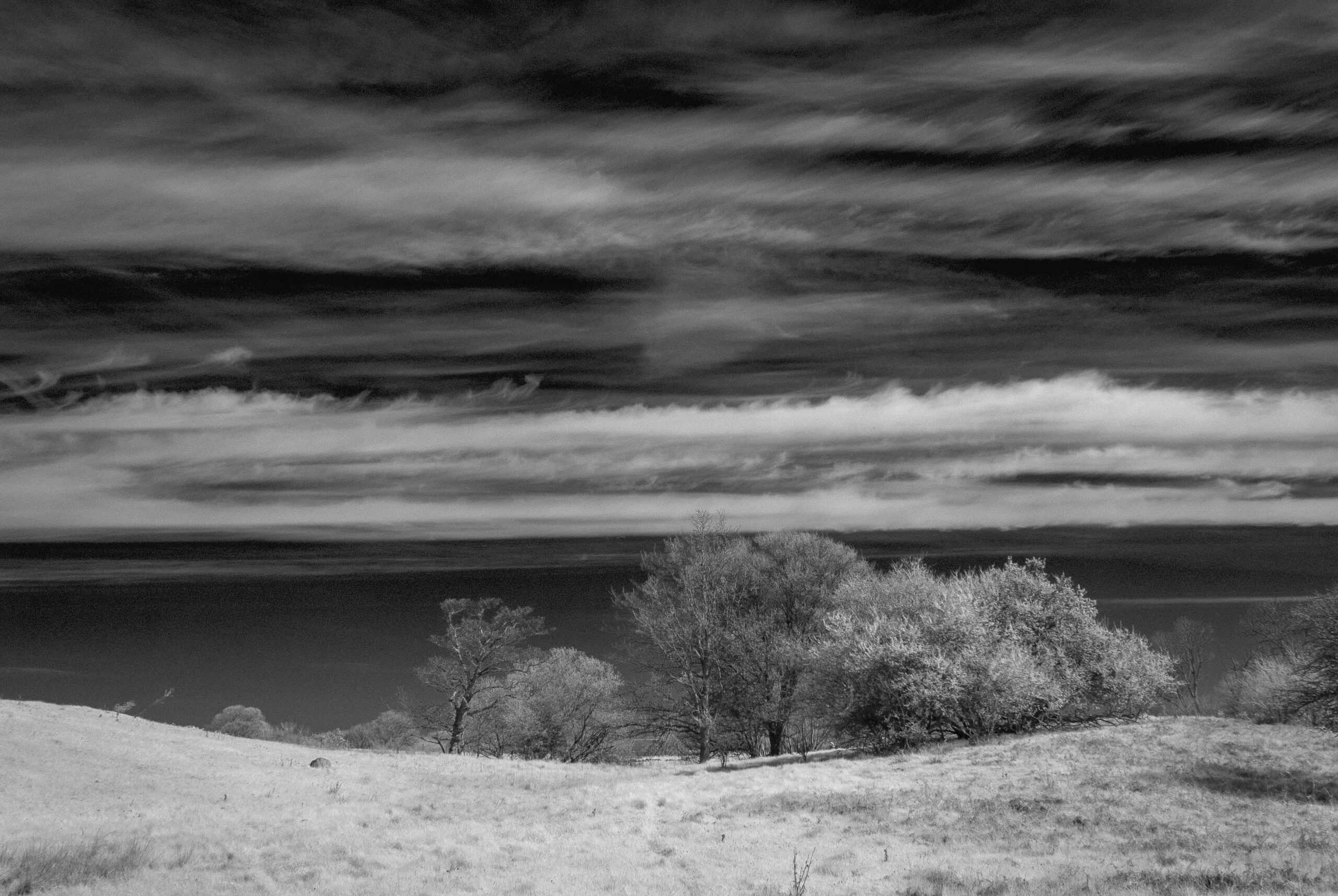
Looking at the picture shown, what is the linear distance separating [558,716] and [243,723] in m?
33.6

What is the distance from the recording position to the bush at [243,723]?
67.0 metres

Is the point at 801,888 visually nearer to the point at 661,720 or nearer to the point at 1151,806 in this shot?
the point at 1151,806

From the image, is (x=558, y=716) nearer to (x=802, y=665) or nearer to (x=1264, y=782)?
(x=802, y=665)

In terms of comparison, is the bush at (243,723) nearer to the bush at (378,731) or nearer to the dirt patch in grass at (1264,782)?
the bush at (378,731)

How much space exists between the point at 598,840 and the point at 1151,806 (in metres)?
12.3

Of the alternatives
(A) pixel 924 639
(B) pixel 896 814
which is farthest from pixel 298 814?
(A) pixel 924 639

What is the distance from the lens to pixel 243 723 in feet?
223

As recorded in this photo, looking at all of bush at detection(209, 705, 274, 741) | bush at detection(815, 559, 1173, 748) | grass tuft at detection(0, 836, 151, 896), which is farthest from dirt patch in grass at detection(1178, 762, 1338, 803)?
bush at detection(209, 705, 274, 741)

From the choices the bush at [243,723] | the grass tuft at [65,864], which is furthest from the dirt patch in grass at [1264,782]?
the bush at [243,723]

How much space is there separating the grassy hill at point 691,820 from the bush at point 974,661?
2.23 metres

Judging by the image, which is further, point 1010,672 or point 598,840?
point 1010,672

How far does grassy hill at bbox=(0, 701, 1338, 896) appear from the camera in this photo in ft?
50.1

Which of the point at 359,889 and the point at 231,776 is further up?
the point at 359,889

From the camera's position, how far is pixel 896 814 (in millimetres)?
20641
